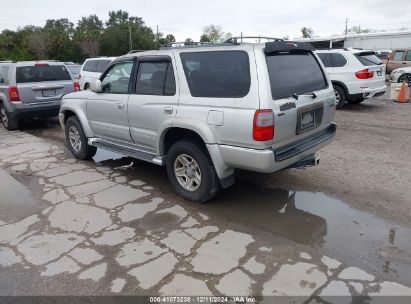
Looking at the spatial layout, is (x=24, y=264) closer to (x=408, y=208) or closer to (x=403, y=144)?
(x=408, y=208)

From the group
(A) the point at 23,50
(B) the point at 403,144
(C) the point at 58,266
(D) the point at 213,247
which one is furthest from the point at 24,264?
(A) the point at 23,50

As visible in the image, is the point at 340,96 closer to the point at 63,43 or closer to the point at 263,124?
the point at 263,124

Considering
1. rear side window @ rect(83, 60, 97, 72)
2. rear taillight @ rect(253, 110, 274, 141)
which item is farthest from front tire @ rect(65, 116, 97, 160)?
rear side window @ rect(83, 60, 97, 72)

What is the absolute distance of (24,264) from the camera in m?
3.33

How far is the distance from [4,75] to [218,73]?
7451 millimetres

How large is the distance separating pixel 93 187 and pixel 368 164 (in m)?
4.37

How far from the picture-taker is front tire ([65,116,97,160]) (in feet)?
20.4

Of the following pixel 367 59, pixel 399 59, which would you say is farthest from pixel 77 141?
pixel 399 59

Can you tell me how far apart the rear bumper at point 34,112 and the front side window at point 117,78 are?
13.4ft

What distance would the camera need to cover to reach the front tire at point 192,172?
4.21 m

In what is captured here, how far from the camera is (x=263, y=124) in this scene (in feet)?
11.8

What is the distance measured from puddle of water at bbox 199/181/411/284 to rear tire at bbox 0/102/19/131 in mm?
6802

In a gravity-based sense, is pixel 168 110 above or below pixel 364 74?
below

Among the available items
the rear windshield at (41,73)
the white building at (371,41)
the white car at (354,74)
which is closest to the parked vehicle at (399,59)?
the white building at (371,41)
